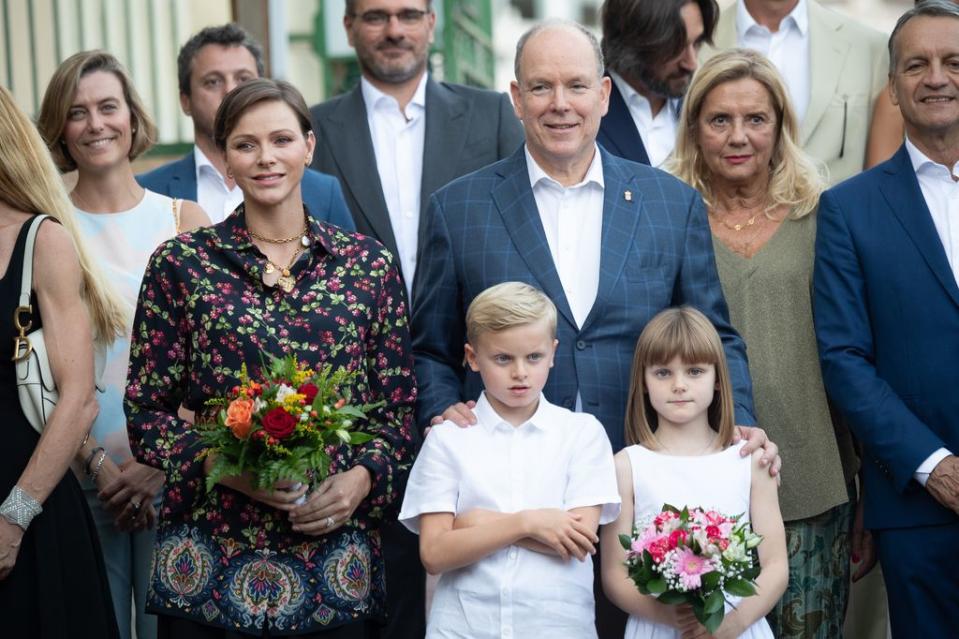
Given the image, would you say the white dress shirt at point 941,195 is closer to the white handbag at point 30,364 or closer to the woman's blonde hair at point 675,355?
the woman's blonde hair at point 675,355

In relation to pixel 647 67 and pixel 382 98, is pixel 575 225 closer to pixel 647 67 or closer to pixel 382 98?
pixel 647 67

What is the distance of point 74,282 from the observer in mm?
5023

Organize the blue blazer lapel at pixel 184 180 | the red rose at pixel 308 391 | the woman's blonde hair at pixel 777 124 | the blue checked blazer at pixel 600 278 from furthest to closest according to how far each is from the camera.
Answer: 1. the blue blazer lapel at pixel 184 180
2. the woman's blonde hair at pixel 777 124
3. the blue checked blazer at pixel 600 278
4. the red rose at pixel 308 391

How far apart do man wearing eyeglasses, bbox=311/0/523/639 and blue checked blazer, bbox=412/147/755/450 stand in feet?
3.94

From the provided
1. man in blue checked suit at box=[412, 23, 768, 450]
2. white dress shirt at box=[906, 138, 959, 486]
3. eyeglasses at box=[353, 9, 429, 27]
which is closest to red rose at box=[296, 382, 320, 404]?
man in blue checked suit at box=[412, 23, 768, 450]

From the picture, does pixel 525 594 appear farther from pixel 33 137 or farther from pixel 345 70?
pixel 345 70

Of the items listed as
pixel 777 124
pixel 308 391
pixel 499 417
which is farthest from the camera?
pixel 777 124

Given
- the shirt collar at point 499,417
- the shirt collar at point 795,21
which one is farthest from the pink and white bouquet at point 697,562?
the shirt collar at point 795,21

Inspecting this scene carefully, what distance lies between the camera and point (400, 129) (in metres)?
6.74

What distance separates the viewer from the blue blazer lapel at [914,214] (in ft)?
17.3

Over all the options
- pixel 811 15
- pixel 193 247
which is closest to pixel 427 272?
pixel 193 247

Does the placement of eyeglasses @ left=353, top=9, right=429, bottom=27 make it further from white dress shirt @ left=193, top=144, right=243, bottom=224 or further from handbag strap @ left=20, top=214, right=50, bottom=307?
handbag strap @ left=20, top=214, right=50, bottom=307

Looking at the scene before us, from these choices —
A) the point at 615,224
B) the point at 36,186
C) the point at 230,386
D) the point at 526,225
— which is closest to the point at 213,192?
the point at 36,186

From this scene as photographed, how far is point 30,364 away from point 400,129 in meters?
2.34
